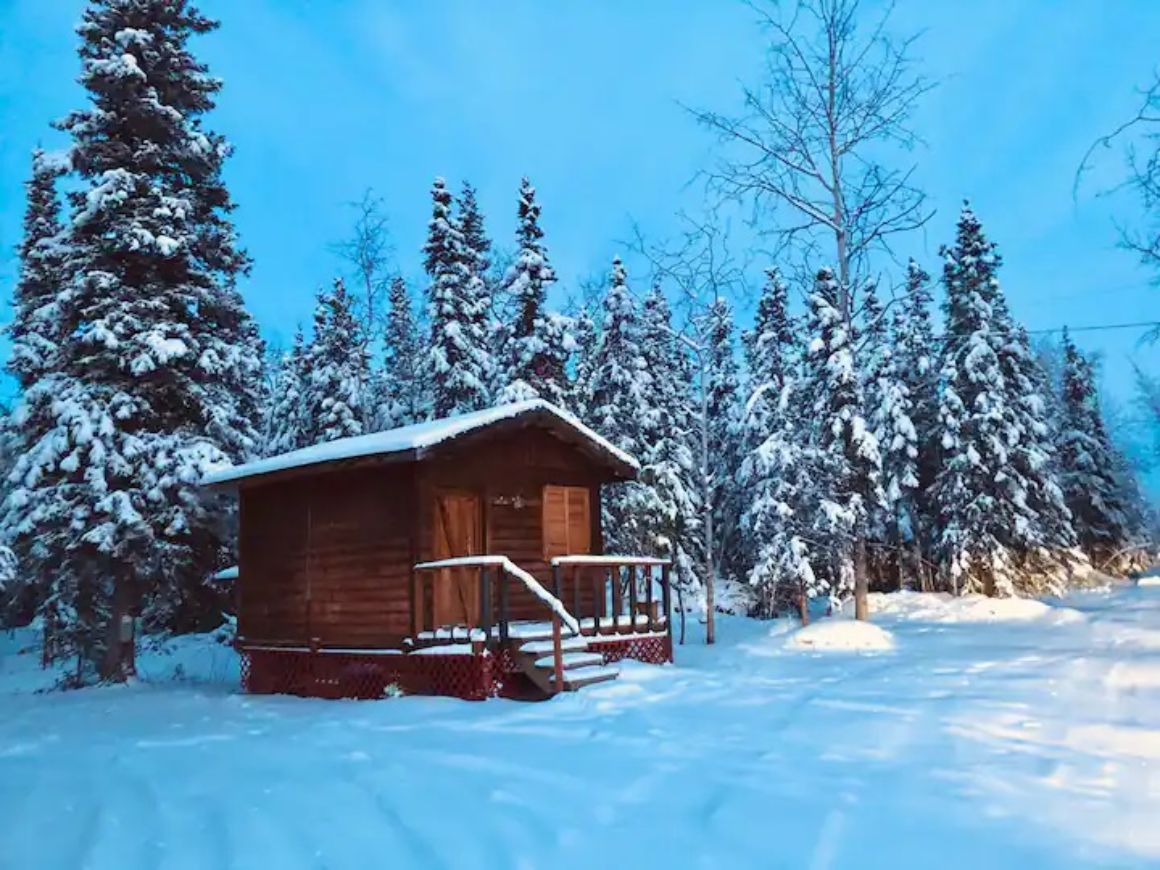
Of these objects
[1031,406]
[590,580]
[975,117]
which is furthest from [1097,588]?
[975,117]

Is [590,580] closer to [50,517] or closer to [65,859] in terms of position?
[50,517]

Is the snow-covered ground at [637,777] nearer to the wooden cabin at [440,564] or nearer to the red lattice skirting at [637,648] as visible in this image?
the wooden cabin at [440,564]

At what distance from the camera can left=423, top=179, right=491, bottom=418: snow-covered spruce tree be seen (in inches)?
1033

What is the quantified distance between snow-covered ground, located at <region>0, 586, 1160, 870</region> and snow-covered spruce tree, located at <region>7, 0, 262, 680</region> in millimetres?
4732

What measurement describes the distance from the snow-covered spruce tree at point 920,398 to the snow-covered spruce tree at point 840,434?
22.7ft

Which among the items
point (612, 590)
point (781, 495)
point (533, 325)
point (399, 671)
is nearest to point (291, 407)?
point (533, 325)

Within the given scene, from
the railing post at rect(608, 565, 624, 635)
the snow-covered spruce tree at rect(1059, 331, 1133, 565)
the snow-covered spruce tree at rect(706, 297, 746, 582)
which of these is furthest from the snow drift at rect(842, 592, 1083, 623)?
the railing post at rect(608, 565, 624, 635)

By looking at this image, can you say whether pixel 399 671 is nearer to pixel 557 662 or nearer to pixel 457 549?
pixel 457 549

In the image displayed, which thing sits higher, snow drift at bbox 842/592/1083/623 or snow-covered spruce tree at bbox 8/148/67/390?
snow-covered spruce tree at bbox 8/148/67/390

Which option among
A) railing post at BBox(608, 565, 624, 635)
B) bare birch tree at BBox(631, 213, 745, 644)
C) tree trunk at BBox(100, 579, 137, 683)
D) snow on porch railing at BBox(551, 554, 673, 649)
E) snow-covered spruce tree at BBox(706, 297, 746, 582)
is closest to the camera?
snow on porch railing at BBox(551, 554, 673, 649)

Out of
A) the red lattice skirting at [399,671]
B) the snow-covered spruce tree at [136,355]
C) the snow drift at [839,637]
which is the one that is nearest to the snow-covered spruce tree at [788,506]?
the snow drift at [839,637]

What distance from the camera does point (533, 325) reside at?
2548 centimetres

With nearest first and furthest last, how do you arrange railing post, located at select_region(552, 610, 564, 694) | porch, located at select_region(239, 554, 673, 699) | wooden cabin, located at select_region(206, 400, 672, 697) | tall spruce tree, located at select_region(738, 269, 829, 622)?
1. railing post, located at select_region(552, 610, 564, 694)
2. porch, located at select_region(239, 554, 673, 699)
3. wooden cabin, located at select_region(206, 400, 672, 697)
4. tall spruce tree, located at select_region(738, 269, 829, 622)

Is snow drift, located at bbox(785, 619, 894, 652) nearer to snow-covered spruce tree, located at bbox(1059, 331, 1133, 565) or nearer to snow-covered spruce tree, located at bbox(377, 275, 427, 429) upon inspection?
snow-covered spruce tree, located at bbox(377, 275, 427, 429)
